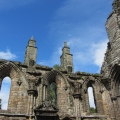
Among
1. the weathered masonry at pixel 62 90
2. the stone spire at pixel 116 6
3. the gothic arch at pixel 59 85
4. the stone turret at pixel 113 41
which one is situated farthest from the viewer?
the stone spire at pixel 116 6

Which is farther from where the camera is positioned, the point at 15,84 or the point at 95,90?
the point at 95,90

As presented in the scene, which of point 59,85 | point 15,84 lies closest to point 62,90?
point 59,85

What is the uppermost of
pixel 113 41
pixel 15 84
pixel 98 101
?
pixel 113 41

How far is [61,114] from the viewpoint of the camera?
9750mm

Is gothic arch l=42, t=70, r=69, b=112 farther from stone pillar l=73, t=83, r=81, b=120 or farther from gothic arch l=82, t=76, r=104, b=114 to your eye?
gothic arch l=82, t=76, r=104, b=114

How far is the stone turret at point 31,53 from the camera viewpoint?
36.9 feet

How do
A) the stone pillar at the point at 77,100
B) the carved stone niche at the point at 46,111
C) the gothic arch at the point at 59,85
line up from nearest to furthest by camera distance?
the carved stone niche at the point at 46,111, the stone pillar at the point at 77,100, the gothic arch at the point at 59,85

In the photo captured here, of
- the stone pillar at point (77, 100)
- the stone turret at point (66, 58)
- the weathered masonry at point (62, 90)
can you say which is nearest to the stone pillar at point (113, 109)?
the weathered masonry at point (62, 90)

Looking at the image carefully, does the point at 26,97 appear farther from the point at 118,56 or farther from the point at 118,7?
the point at 118,7

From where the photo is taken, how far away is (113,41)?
38.3 feet

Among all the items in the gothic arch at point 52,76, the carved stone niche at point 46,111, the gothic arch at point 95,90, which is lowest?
the carved stone niche at point 46,111

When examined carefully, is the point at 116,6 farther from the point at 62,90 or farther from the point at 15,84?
the point at 15,84

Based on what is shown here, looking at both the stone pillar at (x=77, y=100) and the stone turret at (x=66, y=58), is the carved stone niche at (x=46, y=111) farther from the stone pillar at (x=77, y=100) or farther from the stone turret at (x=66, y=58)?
the stone turret at (x=66, y=58)

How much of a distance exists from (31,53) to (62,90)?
345 cm
